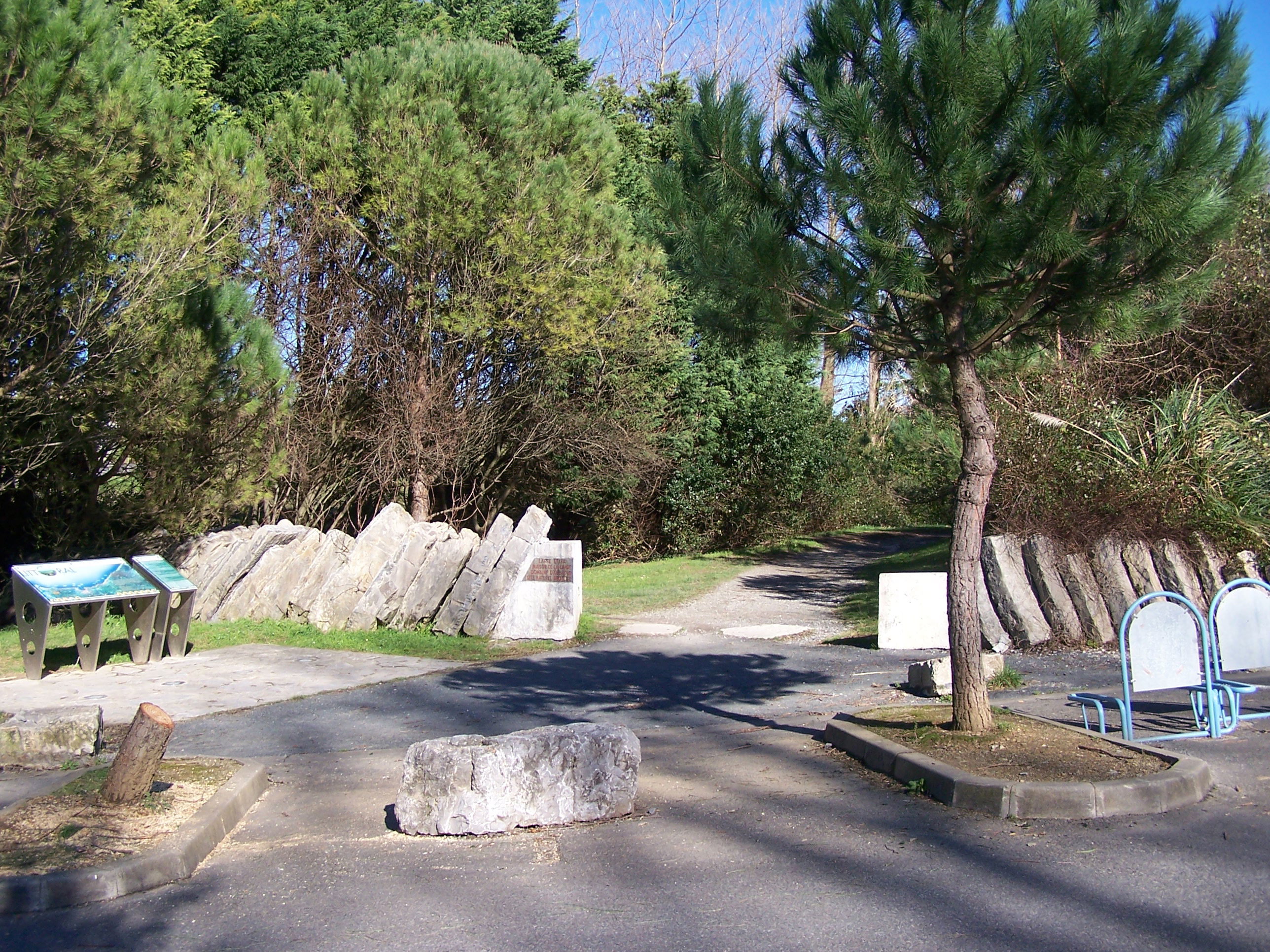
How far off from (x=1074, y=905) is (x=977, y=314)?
362 centimetres

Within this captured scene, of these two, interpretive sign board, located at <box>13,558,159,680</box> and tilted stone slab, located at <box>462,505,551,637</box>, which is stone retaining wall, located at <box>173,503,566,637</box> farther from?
interpretive sign board, located at <box>13,558,159,680</box>

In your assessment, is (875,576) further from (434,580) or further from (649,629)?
(434,580)

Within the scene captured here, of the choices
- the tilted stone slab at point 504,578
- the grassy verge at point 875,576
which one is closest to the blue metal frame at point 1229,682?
the grassy verge at point 875,576

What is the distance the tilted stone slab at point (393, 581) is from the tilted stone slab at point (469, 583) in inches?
20.7

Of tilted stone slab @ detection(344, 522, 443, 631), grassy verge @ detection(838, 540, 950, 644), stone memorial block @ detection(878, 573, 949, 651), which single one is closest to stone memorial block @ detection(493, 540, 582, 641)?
tilted stone slab @ detection(344, 522, 443, 631)

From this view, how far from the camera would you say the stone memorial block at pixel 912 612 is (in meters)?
11.0

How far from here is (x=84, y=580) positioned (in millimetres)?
9883

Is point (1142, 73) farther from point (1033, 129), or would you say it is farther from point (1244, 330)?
point (1244, 330)

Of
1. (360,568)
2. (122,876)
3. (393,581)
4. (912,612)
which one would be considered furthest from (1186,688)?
(360,568)

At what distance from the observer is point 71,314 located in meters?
11.2

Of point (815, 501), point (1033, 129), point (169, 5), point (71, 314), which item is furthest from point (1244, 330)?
point (169, 5)

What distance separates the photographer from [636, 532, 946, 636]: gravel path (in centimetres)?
1337

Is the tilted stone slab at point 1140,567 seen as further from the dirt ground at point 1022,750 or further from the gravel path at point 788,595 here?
the dirt ground at point 1022,750

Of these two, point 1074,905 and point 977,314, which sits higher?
point 977,314
